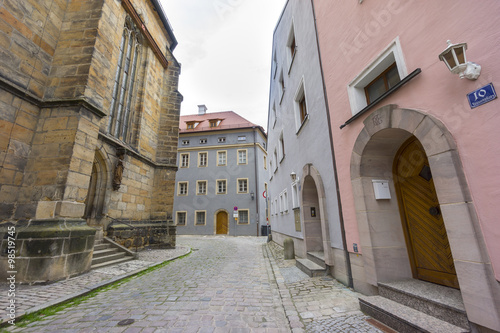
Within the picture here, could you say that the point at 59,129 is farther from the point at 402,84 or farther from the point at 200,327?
the point at 402,84

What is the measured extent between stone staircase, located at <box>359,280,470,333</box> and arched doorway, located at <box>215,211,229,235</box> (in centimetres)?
2099

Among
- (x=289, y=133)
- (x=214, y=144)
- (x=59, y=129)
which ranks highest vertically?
(x=214, y=144)

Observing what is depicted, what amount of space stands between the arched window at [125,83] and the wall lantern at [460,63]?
10483mm

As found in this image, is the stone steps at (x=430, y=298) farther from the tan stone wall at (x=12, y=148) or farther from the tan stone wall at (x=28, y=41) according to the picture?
the tan stone wall at (x=28, y=41)

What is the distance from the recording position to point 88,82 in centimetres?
595

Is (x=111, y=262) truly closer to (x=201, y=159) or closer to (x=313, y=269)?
(x=313, y=269)

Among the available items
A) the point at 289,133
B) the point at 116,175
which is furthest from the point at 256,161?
the point at 116,175

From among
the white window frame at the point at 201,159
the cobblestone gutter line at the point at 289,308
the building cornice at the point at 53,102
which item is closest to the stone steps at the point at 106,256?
the building cornice at the point at 53,102

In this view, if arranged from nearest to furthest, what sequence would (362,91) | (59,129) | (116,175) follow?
(362,91)
(59,129)
(116,175)

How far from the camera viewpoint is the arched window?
374 inches

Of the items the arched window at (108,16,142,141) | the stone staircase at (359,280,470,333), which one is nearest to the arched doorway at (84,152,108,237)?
the arched window at (108,16,142,141)

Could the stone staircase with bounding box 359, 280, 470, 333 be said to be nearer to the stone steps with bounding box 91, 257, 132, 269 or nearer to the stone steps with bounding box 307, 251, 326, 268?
the stone steps with bounding box 307, 251, 326, 268

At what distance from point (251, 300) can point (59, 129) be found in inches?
240

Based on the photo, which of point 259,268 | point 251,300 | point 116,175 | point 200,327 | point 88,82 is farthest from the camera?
point 116,175
